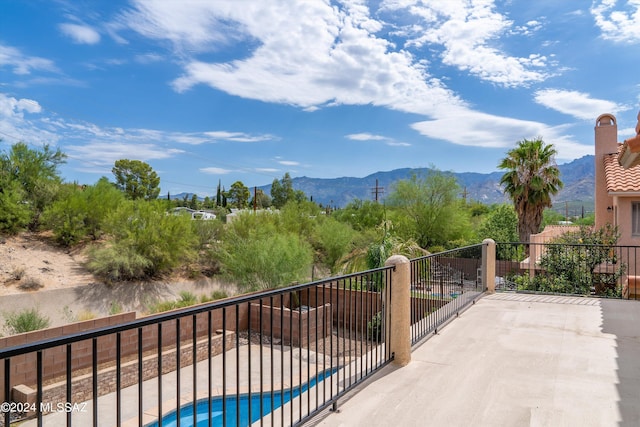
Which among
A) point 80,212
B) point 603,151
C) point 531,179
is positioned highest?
point 603,151

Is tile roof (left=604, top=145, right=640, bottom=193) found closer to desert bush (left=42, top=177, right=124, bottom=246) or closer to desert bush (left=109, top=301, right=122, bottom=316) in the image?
desert bush (left=109, top=301, right=122, bottom=316)

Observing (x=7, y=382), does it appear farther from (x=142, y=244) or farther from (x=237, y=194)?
(x=237, y=194)

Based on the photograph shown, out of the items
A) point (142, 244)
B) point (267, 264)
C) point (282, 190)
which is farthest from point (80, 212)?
point (282, 190)

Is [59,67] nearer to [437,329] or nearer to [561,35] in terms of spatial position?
[561,35]

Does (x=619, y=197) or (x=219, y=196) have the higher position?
(x=219, y=196)

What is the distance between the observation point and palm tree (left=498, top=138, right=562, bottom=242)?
18172mm

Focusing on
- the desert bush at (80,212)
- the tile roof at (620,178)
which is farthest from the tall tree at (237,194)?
the tile roof at (620,178)

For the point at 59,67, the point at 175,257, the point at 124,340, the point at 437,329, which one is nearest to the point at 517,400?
the point at 437,329

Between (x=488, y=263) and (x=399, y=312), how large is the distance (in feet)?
13.9

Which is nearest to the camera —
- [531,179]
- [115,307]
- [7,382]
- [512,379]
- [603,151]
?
[7,382]

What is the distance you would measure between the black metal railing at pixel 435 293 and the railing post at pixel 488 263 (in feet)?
0.44

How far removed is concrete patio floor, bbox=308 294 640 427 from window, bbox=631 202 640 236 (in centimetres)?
638

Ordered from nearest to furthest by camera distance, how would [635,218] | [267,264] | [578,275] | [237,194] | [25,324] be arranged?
[578,275]
[635,218]
[25,324]
[267,264]
[237,194]

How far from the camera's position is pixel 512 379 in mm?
3740
